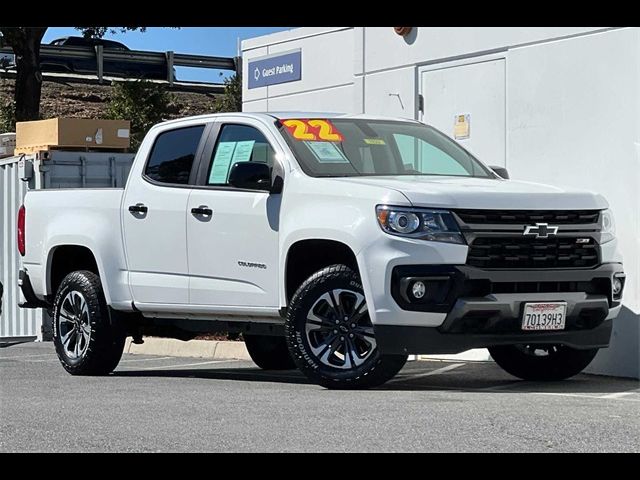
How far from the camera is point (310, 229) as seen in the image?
9617mm

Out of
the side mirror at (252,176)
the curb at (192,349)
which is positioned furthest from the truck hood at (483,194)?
the curb at (192,349)

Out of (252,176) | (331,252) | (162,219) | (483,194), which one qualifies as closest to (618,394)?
(483,194)

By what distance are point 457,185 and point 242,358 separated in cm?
502

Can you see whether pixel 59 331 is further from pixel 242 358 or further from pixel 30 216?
pixel 242 358

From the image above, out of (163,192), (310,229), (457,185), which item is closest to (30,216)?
(163,192)

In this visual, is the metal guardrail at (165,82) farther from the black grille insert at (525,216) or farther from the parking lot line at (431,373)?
the black grille insert at (525,216)

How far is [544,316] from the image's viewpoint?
932 cm

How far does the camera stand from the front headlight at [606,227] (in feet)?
32.0

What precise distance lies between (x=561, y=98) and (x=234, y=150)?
322 cm

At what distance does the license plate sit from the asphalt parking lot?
47cm

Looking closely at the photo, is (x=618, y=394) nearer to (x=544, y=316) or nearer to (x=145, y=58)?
(x=544, y=316)

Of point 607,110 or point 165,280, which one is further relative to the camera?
point 607,110

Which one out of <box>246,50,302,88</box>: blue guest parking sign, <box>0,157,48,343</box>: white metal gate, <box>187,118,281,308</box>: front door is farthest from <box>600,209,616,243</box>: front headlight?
<box>0,157,48,343</box>: white metal gate

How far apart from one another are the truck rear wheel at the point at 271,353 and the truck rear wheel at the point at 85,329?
1450mm
